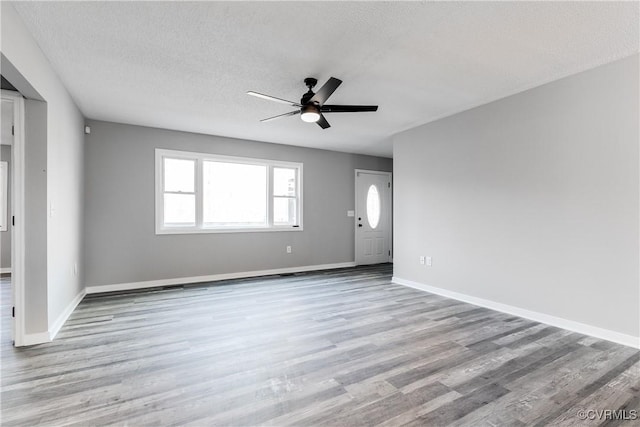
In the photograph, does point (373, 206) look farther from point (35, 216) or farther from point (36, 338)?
point (36, 338)

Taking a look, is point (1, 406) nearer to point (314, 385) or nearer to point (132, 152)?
point (314, 385)

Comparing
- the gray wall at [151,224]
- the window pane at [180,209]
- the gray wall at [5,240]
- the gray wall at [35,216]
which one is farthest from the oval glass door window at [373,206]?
the gray wall at [5,240]

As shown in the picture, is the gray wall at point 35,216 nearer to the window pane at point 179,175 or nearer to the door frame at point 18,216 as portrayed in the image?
the door frame at point 18,216

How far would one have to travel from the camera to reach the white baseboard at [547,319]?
2.73 m

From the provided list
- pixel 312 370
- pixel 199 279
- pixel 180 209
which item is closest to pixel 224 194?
pixel 180 209

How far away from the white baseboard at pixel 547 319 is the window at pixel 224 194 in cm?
303

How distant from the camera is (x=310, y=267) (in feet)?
20.5

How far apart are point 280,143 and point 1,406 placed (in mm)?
4883

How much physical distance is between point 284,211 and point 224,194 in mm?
1221

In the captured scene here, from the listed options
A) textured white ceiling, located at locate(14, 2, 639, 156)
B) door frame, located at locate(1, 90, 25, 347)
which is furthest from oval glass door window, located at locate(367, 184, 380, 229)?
door frame, located at locate(1, 90, 25, 347)

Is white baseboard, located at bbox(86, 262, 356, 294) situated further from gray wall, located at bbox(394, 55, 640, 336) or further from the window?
gray wall, located at bbox(394, 55, 640, 336)

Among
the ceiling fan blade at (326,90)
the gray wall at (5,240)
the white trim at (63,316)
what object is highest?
the ceiling fan blade at (326,90)

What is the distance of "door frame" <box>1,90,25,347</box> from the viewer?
2600 mm

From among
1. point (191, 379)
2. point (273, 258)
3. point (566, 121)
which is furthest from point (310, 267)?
point (566, 121)
